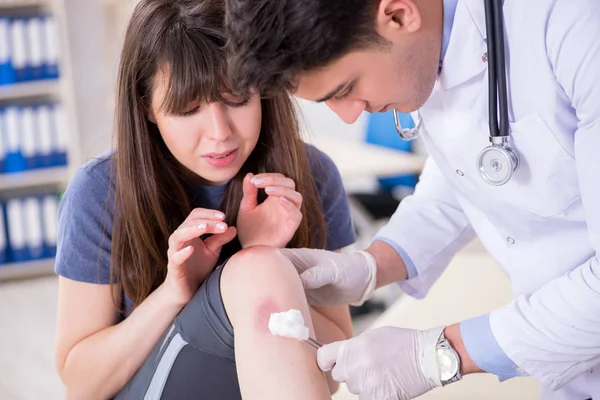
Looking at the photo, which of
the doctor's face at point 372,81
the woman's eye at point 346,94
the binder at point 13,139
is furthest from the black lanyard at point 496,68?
the binder at point 13,139

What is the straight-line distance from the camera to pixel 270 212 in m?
1.45

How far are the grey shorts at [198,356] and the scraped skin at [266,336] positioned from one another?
28 millimetres

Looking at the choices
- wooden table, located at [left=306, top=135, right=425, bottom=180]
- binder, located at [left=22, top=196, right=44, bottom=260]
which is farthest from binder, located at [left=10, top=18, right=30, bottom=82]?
wooden table, located at [left=306, top=135, right=425, bottom=180]

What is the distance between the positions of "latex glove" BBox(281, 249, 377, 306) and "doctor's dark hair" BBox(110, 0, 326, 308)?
13cm

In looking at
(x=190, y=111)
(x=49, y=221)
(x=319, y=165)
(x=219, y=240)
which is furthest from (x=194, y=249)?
(x=49, y=221)

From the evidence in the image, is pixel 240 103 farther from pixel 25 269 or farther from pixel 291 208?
pixel 25 269

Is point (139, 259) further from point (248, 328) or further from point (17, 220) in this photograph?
point (17, 220)

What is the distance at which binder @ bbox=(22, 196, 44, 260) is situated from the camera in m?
3.72

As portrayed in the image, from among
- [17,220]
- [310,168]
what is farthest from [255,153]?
[17,220]

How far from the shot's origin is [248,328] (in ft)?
3.99

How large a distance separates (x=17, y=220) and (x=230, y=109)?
265cm

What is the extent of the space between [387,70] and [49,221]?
118 inches

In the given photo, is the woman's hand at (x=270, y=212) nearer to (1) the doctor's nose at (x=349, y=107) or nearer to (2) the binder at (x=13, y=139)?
(1) the doctor's nose at (x=349, y=107)

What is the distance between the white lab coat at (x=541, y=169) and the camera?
105 centimetres
